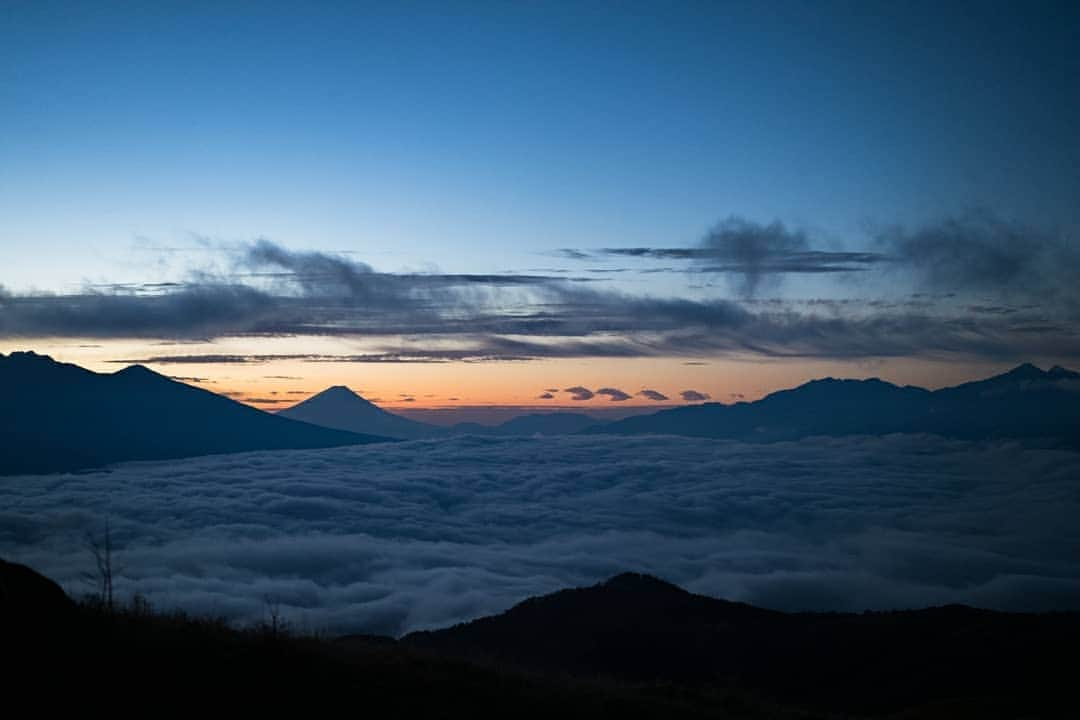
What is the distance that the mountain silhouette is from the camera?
3706 cm

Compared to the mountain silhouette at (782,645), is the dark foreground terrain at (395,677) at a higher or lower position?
higher

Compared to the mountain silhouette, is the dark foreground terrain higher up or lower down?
higher up

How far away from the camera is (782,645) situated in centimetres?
4516

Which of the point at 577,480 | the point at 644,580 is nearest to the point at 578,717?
the point at 644,580

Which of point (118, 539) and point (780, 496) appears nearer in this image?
point (118, 539)

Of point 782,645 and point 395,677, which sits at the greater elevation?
point 395,677

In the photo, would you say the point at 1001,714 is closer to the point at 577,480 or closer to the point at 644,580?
the point at 644,580

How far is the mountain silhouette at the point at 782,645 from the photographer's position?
122 ft

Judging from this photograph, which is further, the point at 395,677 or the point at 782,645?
the point at 782,645

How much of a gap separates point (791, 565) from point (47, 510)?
336ft

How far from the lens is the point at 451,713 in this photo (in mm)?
11594

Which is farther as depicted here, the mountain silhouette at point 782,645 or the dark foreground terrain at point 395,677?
the mountain silhouette at point 782,645

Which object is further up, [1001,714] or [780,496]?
[1001,714]

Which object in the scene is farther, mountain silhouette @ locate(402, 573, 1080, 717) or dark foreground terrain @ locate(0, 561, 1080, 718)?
mountain silhouette @ locate(402, 573, 1080, 717)
